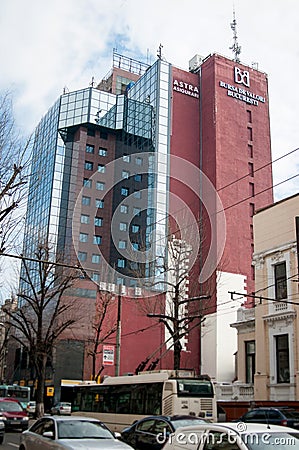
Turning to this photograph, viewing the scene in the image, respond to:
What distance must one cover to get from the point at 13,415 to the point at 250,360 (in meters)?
14.2

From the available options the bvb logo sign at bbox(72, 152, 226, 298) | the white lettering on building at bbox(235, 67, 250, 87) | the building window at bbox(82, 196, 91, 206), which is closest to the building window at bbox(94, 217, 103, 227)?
the bvb logo sign at bbox(72, 152, 226, 298)

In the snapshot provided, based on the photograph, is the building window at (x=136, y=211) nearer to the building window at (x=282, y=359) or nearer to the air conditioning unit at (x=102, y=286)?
the air conditioning unit at (x=102, y=286)

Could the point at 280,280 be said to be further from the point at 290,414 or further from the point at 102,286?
the point at 102,286

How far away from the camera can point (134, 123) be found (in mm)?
78625

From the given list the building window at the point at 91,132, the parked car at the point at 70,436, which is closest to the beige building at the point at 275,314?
the parked car at the point at 70,436

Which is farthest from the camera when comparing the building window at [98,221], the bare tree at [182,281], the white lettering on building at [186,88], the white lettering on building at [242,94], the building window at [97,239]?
the building window at [98,221]

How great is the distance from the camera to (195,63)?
244 ft

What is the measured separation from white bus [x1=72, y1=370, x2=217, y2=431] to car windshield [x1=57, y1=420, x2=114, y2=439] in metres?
9.87

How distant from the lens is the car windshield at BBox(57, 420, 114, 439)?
38.1 ft

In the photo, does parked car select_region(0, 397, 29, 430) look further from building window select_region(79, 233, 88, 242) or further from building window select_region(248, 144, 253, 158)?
building window select_region(248, 144, 253, 158)

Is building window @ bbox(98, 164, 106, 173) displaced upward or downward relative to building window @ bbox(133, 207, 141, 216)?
upward

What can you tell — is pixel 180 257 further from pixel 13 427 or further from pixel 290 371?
pixel 13 427

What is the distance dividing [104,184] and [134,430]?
65.6m

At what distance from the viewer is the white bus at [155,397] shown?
22078 millimetres
